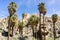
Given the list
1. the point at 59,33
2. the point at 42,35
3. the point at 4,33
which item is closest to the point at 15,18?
the point at 4,33

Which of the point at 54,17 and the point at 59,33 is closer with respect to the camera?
the point at 54,17

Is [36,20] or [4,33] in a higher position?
[36,20]

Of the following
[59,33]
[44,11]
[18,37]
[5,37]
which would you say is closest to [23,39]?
[18,37]

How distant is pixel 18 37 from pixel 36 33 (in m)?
8.33

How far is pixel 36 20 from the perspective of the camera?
239ft

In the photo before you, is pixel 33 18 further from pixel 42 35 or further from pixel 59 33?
pixel 59 33

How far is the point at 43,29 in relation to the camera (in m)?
77.9

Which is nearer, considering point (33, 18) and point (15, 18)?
point (33, 18)

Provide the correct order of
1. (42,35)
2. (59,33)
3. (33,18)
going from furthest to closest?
1. (59,33)
2. (42,35)
3. (33,18)

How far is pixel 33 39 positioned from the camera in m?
75.4

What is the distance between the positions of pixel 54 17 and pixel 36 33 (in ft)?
34.1

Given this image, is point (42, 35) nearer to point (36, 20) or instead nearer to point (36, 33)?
point (36, 33)

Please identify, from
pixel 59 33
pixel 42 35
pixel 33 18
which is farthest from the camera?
pixel 59 33

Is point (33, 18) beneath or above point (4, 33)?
above
